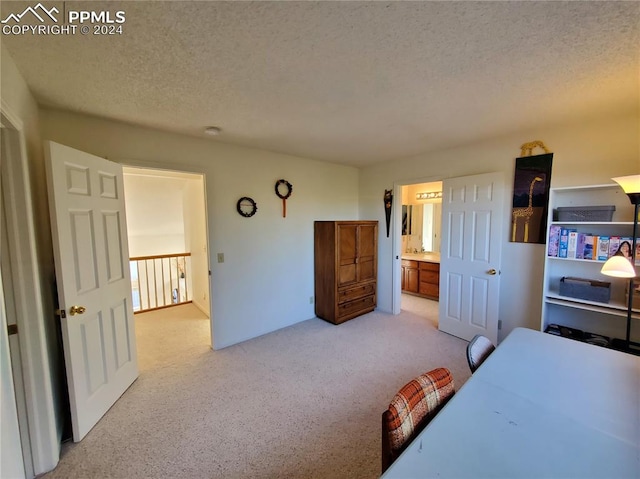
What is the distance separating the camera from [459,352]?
294 centimetres

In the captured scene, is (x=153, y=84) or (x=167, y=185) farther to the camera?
(x=167, y=185)

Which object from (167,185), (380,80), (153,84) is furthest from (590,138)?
(167,185)

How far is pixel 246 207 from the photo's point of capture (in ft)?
10.5

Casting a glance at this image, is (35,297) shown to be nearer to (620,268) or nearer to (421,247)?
(620,268)

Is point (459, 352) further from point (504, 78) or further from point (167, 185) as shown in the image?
point (167, 185)

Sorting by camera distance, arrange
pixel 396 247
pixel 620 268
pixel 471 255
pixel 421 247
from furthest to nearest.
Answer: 1. pixel 421 247
2. pixel 396 247
3. pixel 471 255
4. pixel 620 268

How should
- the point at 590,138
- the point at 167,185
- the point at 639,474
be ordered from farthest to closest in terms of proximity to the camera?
the point at 167,185, the point at 590,138, the point at 639,474

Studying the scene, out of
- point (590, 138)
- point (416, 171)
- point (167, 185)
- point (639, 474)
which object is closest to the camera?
point (639, 474)

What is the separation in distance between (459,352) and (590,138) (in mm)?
2407

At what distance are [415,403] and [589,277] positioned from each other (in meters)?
2.52

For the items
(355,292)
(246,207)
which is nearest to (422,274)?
(355,292)

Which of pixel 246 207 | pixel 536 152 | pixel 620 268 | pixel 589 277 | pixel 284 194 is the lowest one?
pixel 589 277

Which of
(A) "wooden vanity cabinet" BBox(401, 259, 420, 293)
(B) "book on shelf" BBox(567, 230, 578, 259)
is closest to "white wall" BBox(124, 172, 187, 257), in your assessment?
(A) "wooden vanity cabinet" BBox(401, 259, 420, 293)

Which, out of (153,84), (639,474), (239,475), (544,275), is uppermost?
(153,84)
